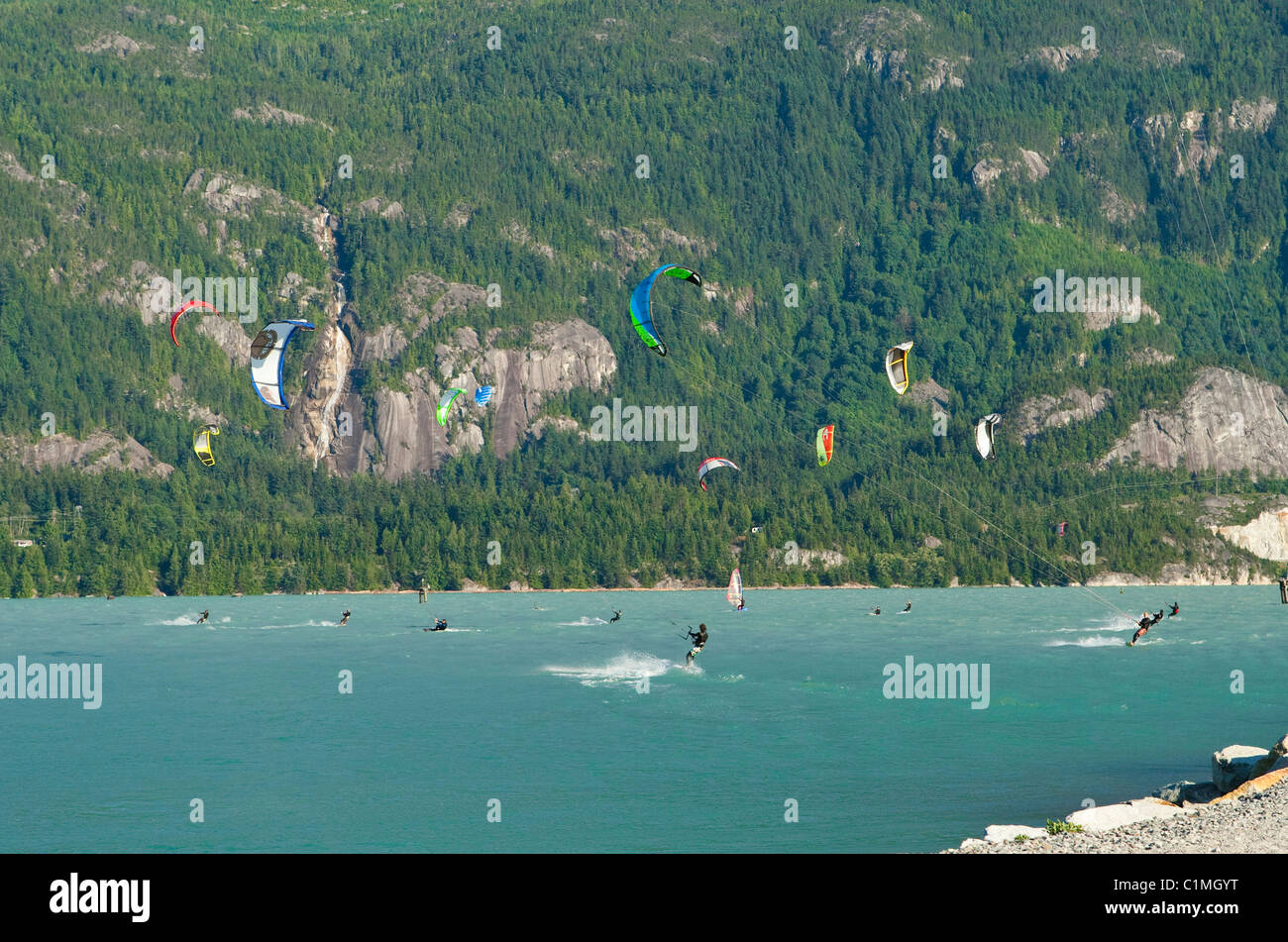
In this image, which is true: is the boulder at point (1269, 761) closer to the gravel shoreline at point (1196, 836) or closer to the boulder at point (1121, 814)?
the boulder at point (1121, 814)

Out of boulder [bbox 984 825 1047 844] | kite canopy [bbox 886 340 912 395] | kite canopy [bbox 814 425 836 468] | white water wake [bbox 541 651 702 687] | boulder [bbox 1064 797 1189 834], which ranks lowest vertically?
white water wake [bbox 541 651 702 687]

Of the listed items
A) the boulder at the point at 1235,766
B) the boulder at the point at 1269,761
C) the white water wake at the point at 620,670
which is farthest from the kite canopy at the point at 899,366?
the boulder at the point at 1269,761

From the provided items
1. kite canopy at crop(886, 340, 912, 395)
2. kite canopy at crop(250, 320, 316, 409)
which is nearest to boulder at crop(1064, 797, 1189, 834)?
kite canopy at crop(886, 340, 912, 395)

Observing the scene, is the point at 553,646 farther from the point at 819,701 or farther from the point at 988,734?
the point at 988,734

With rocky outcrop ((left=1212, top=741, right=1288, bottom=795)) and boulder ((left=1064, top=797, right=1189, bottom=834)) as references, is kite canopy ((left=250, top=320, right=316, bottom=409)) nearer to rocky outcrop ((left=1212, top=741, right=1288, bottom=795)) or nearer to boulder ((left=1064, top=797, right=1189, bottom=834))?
rocky outcrop ((left=1212, top=741, right=1288, bottom=795))

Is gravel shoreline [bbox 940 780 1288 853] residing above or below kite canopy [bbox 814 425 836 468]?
below

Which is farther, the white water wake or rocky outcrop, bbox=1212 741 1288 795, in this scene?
the white water wake
